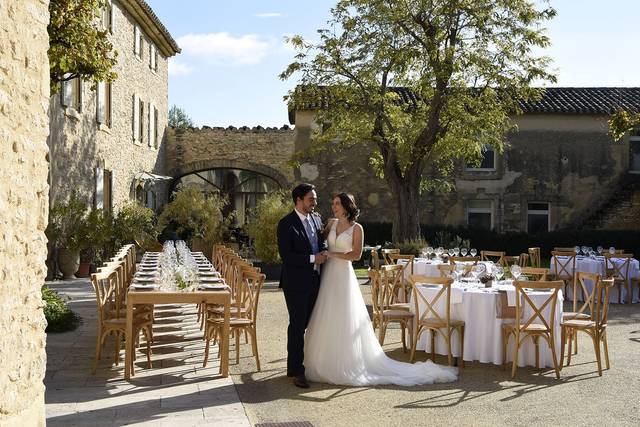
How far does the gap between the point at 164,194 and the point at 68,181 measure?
10.3 m

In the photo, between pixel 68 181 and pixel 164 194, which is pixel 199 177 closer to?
pixel 164 194

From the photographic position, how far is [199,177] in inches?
1048

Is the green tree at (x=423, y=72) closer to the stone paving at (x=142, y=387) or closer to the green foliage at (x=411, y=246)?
the green foliage at (x=411, y=246)

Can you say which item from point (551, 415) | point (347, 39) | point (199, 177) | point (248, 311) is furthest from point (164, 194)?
point (551, 415)

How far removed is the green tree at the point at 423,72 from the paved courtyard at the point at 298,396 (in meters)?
8.74

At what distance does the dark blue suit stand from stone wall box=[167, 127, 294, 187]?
19.1 metres

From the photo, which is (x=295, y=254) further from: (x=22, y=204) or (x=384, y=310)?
(x=22, y=204)

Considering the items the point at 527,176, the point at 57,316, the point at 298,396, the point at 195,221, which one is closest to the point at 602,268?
the point at 298,396

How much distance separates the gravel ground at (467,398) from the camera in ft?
17.5

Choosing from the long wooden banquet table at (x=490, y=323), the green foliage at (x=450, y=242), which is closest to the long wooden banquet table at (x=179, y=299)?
the long wooden banquet table at (x=490, y=323)

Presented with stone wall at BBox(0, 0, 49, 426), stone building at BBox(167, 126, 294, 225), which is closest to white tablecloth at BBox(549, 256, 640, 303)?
stone wall at BBox(0, 0, 49, 426)

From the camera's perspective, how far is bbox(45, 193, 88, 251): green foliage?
1434 cm

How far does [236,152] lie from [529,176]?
9.48 m

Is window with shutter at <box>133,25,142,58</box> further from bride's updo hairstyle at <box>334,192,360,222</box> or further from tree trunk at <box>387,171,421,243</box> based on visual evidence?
bride's updo hairstyle at <box>334,192,360,222</box>
